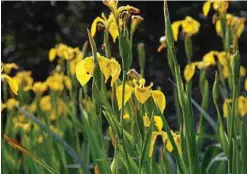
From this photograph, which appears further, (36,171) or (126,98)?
(36,171)

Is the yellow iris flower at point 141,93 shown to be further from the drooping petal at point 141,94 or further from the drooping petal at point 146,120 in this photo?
the drooping petal at point 146,120

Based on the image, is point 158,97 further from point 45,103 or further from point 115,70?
point 45,103

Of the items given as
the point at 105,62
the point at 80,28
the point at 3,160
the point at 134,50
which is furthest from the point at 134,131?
the point at 80,28

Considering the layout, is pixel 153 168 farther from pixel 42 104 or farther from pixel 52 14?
pixel 52 14

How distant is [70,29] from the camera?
4.88m

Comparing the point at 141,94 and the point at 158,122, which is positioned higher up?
the point at 141,94

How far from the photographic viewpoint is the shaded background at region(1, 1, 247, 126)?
4.73 metres

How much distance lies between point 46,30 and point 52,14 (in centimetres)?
14

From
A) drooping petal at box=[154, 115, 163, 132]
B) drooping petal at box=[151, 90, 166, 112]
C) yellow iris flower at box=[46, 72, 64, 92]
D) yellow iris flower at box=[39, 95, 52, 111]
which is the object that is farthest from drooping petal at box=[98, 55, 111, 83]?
yellow iris flower at box=[39, 95, 52, 111]

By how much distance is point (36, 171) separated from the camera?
78.4 inches

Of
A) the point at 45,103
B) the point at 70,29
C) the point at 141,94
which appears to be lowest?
the point at 45,103

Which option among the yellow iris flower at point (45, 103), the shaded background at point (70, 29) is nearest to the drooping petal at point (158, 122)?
the yellow iris flower at point (45, 103)

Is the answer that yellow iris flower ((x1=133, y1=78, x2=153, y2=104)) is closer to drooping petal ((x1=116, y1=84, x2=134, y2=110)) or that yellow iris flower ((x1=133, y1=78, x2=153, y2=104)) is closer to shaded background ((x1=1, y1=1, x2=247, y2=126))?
drooping petal ((x1=116, y1=84, x2=134, y2=110))

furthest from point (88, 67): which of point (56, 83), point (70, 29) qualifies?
point (70, 29)
